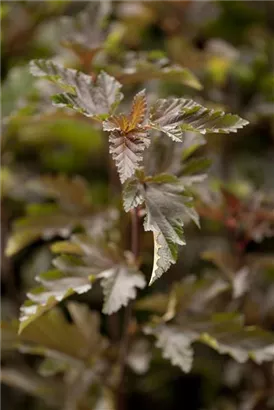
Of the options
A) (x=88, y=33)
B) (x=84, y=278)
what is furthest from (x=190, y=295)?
(x=88, y=33)

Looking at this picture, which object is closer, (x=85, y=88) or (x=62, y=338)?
(x=85, y=88)

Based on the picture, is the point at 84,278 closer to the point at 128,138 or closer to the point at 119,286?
the point at 119,286

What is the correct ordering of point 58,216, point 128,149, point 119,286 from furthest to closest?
point 58,216, point 119,286, point 128,149

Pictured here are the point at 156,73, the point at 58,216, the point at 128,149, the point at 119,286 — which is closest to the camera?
the point at 128,149

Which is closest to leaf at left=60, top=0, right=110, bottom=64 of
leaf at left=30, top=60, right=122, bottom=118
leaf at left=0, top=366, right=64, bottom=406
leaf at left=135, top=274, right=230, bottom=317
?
leaf at left=30, top=60, right=122, bottom=118

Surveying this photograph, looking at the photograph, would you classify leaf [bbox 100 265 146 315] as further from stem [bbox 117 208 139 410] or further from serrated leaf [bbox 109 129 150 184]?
serrated leaf [bbox 109 129 150 184]

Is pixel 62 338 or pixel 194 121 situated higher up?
pixel 194 121

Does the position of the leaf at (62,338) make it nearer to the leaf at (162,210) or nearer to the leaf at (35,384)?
the leaf at (35,384)
